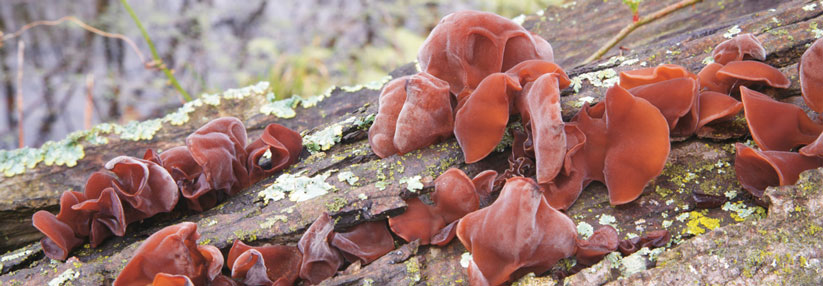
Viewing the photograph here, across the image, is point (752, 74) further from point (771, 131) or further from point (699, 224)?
point (699, 224)

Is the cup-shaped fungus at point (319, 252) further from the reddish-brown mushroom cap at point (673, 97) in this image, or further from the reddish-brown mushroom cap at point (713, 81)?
the reddish-brown mushroom cap at point (713, 81)

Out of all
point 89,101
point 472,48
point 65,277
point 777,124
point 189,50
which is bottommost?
point 89,101

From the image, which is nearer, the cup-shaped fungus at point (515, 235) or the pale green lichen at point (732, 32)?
the cup-shaped fungus at point (515, 235)

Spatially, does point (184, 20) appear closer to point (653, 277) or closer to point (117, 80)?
point (117, 80)

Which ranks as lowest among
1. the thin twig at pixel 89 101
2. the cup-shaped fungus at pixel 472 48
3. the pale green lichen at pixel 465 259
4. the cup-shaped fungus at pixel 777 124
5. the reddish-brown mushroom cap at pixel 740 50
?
the thin twig at pixel 89 101

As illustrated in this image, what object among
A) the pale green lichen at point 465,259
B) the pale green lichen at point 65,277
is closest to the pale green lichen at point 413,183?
the pale green lichen at point 465,259

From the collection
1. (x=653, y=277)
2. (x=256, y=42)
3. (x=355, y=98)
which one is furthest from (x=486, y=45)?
(x=256, y=42)

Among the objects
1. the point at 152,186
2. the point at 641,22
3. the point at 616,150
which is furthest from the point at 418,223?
the point at 641,22
